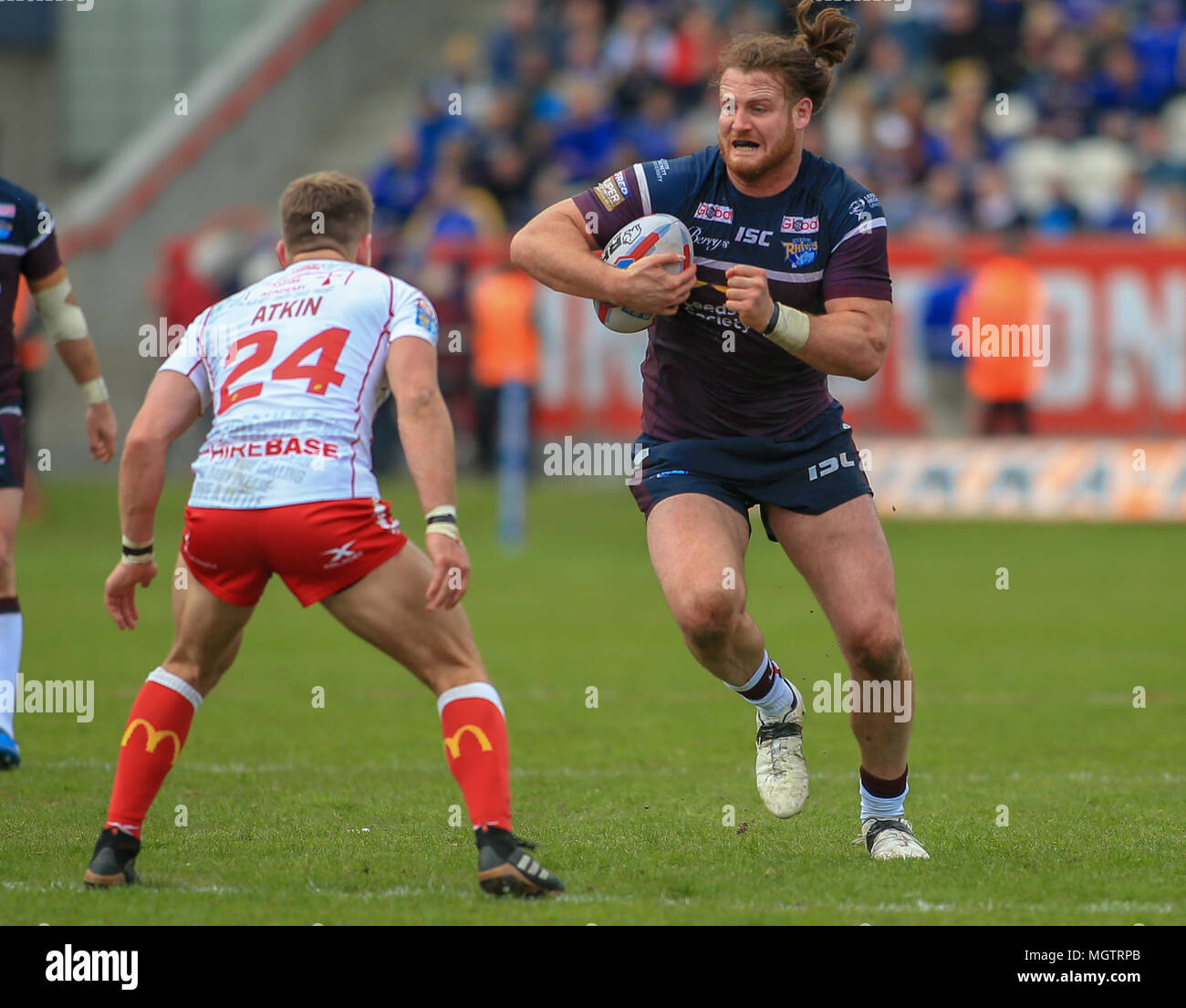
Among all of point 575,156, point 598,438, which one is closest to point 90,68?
point 575,156

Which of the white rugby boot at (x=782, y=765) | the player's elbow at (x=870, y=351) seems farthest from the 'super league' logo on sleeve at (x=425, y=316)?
the white rugby boot at (x=782, y=765)

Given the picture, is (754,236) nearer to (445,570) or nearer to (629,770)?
(445,570)

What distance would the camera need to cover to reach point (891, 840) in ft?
21.1

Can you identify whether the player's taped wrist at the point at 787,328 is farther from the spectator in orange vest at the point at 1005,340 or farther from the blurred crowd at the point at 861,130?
the blurred crowd at the point at 861,130

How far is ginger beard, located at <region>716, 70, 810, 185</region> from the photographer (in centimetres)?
632

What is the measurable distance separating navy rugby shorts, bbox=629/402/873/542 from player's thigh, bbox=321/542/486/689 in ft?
4.01

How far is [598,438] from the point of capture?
2073 centimetres

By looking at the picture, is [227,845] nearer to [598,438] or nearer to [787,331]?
[787,331]

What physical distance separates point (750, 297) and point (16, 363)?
12.8 ft

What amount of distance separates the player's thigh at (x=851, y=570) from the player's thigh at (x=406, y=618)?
1.32 meters

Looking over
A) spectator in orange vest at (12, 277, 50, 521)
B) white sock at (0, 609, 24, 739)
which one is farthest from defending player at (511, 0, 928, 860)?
spectator in orange vest at (12, 277, 50, 521)

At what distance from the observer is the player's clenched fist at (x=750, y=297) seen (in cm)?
589

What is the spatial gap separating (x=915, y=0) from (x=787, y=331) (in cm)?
1940

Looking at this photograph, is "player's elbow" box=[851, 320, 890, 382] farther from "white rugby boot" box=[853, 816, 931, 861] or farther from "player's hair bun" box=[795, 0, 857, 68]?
"white rugby boot" box=[853, 816, 931, 861]
